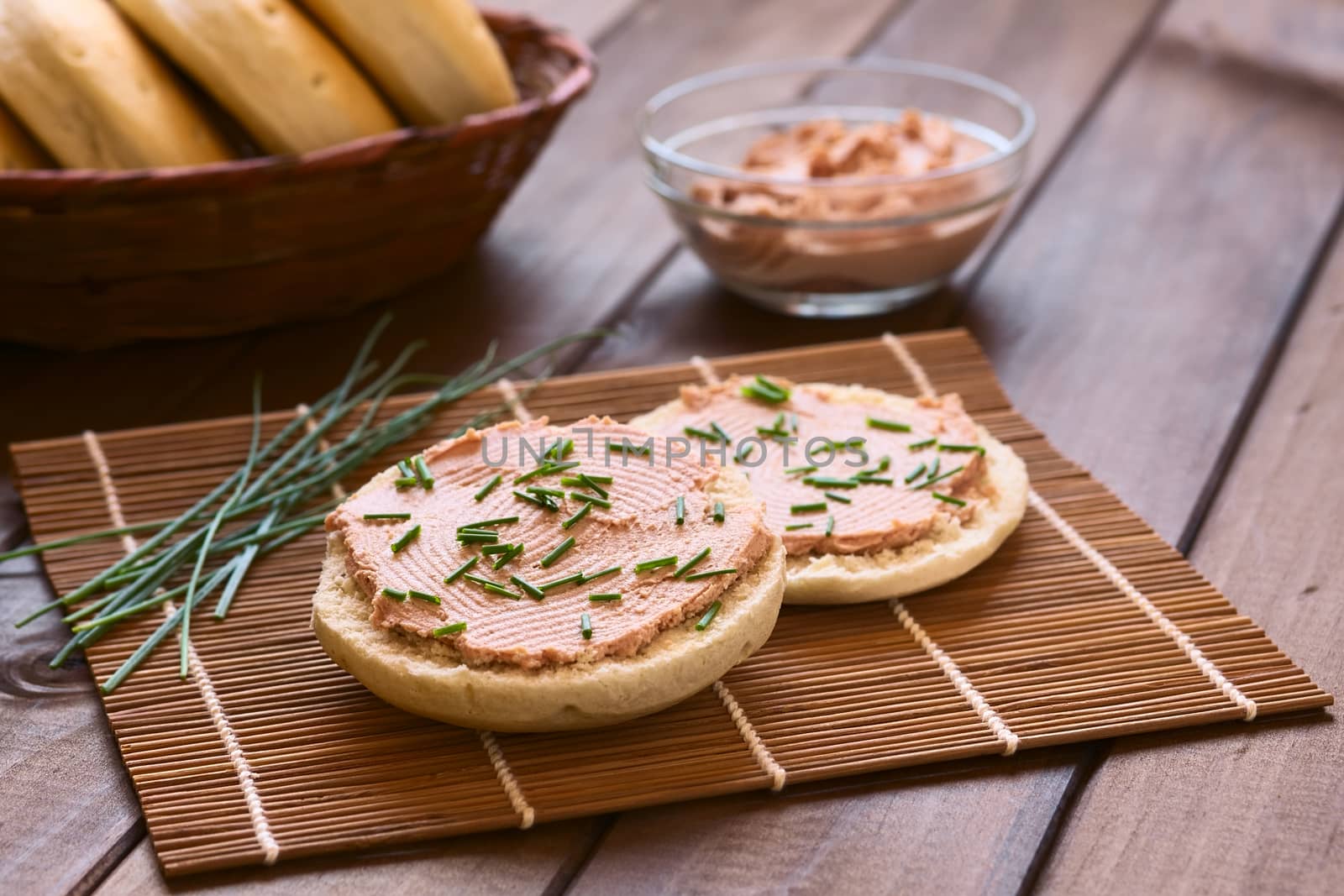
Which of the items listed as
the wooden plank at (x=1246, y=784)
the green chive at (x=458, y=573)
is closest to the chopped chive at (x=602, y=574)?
the green chive at (x=458, y=573)

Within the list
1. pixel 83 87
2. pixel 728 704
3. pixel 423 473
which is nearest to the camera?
pixel 728 704

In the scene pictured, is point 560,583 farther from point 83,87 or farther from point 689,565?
point 83,87

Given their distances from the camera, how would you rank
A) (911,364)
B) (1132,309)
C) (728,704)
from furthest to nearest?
1. (1132,309)
2. (911,364)
3. (728,704)

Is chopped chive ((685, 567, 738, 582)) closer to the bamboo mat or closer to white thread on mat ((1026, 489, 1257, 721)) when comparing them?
the bamboo mat

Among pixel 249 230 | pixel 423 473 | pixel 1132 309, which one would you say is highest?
pixel 249 230

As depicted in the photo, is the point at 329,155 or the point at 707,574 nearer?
the point at 707,574

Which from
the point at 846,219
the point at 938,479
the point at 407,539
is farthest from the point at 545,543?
the point at 846,219

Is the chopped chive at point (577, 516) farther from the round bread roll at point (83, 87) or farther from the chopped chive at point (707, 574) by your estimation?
the round bread roll at point (83, 87)
